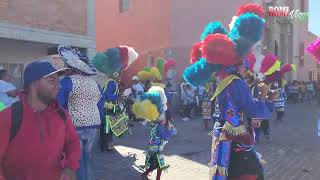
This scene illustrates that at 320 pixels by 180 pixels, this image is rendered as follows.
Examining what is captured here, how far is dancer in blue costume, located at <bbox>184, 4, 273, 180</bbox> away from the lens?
4.74 metres

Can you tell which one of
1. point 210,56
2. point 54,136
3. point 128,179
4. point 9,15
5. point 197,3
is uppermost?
point 197,3

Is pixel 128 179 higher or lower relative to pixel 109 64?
lower

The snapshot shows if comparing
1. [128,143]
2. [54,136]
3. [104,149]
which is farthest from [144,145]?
[54,136]

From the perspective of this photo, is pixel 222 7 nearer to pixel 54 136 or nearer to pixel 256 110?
pixel 256 110

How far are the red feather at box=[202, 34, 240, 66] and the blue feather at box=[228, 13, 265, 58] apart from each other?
3.8 inches

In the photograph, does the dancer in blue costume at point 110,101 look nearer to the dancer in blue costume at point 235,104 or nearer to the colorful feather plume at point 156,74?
the colorful feather plume at point 156,74

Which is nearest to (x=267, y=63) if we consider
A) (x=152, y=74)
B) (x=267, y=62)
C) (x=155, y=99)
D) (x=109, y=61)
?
(x=267, y=62)

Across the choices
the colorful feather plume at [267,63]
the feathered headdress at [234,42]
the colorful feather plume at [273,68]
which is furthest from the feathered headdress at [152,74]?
the feathered headdress at [234,42]

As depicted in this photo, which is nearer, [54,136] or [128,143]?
[54,136]

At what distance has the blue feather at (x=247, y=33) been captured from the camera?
16.0 feet

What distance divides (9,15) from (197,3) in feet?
40.6

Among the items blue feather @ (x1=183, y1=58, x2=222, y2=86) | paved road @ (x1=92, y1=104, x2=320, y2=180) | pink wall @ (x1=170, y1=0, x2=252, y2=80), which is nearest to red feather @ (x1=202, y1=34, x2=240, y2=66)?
blue feather @ (x1=183, y1=58, x2=222, y2=86)

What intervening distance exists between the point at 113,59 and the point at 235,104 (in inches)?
188

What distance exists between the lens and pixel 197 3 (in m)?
22.8
